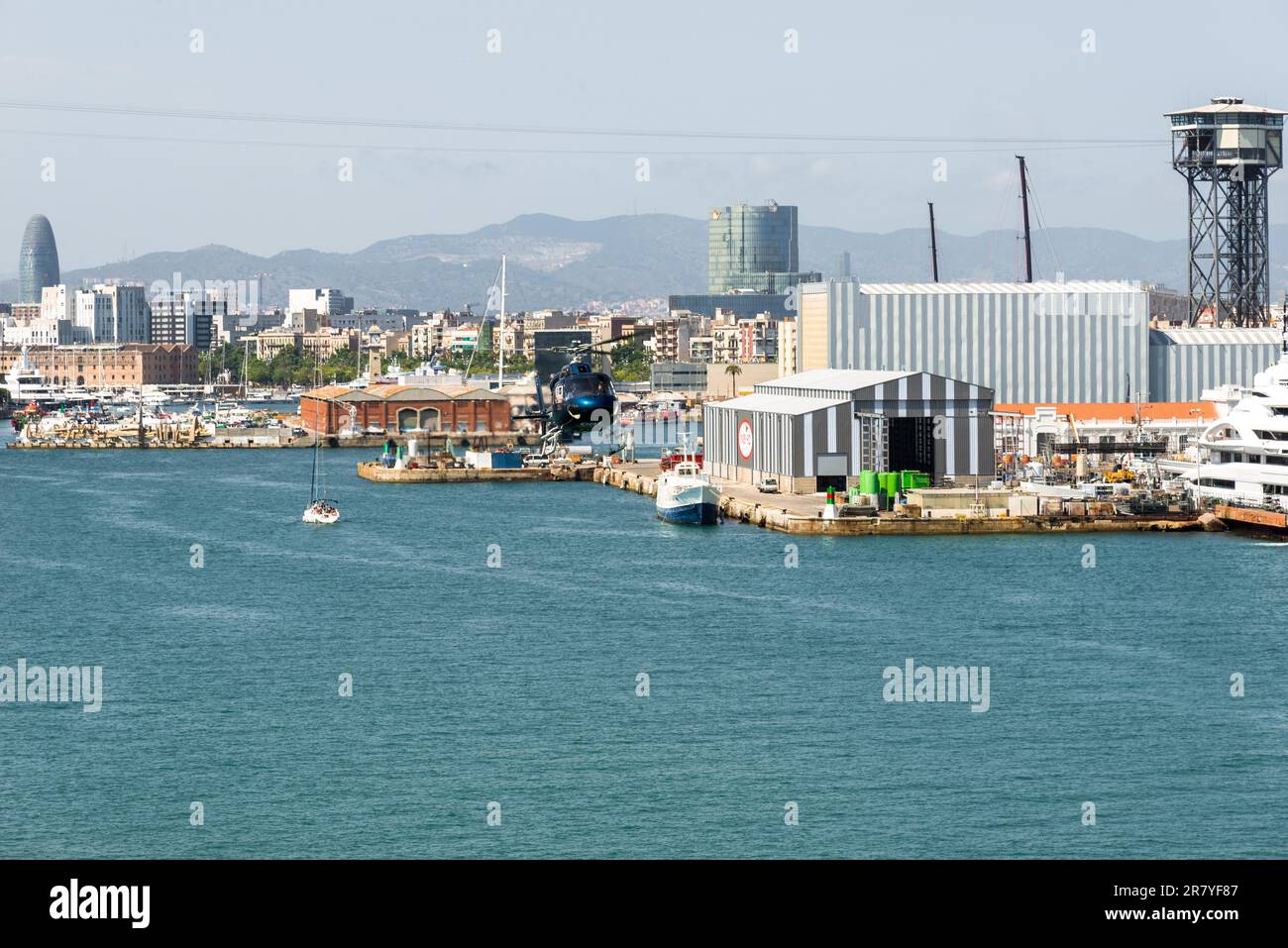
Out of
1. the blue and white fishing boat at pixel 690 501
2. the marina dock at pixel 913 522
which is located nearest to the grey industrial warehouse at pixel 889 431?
the marina dock at pixel 913 522

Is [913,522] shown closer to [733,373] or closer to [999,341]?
[999,341]

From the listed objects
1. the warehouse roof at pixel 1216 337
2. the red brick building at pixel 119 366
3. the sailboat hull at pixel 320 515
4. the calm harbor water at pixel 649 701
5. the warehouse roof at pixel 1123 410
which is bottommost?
the calm harbor water at pixel 649 701

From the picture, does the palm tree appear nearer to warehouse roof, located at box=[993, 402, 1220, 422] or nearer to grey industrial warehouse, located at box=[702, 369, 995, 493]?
warehouse roof, located at box=[993, 402, 1220, 422]

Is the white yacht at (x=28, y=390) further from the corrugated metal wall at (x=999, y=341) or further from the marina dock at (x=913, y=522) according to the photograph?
the marina dock at (x=913, y=522)

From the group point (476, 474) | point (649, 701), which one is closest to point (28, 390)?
point (476, 474)

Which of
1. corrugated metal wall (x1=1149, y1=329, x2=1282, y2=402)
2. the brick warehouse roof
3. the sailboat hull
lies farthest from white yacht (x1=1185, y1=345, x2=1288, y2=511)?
the brick warehouse roof
